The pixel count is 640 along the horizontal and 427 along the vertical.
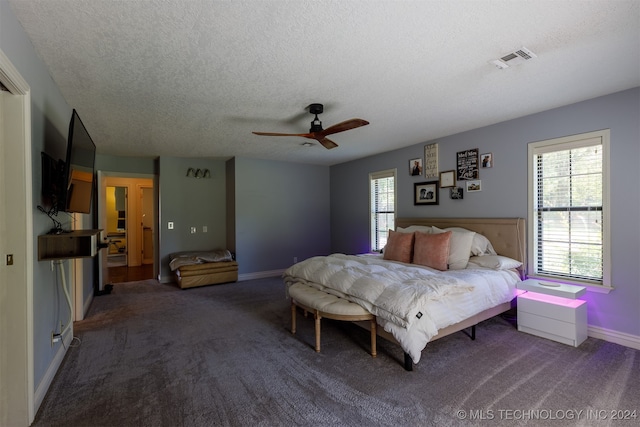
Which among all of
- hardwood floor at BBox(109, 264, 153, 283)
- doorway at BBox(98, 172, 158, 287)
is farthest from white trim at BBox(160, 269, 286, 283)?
doorway at BBox(98, 172, 158, 287)

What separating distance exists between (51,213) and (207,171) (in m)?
3.87

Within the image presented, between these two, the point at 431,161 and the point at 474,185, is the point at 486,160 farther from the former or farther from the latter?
the point at 431,161

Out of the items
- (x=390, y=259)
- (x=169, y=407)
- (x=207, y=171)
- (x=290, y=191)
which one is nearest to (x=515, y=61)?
(x=390, y=259)

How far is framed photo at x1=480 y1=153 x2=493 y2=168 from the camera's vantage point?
3840mm

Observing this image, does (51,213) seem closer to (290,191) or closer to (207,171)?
(207,171)

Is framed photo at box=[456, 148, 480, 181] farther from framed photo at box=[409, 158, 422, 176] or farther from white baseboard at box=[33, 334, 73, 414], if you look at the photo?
white baseboard at box=[33, 334, 73, 414]

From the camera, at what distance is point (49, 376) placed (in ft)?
7.18

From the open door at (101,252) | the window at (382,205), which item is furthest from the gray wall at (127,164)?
the window at (382,205)

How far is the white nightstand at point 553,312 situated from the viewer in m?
2.79

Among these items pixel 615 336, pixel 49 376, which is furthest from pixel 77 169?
pixel 615 336

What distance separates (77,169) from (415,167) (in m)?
4.32

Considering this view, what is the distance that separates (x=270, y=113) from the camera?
10.8 feet

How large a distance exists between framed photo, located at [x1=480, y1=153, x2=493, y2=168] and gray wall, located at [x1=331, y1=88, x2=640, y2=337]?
50 mm

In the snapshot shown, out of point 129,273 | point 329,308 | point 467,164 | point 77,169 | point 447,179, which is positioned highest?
point 467,164
